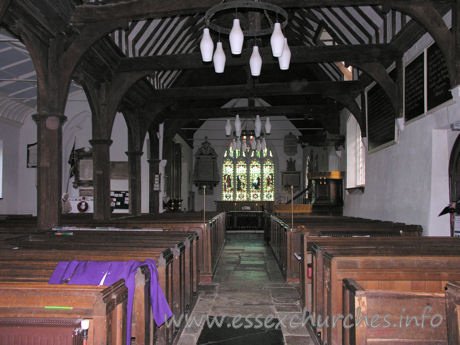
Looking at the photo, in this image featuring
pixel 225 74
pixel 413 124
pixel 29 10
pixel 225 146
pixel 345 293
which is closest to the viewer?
pixel 345 293

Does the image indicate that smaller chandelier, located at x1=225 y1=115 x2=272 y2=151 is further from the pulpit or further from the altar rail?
the altar rail

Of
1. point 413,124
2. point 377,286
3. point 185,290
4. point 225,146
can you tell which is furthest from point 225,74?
point 377,286

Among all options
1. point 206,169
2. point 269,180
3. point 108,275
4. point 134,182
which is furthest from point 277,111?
point 108,275

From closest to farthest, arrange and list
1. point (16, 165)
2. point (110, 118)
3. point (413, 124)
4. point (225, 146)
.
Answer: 1. point (413, 124)
2. point (110, 118)
3. point (16, 165)
4. point (225, 146)

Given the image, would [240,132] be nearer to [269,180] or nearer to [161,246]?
[161,246]

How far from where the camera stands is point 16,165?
37.6 ft

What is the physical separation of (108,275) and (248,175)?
18005 mm

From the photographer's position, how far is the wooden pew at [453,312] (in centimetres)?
167

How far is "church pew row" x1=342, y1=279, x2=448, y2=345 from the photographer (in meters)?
2.01

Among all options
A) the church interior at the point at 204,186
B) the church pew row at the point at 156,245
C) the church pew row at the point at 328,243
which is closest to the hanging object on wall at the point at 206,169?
the church interior at the point at 204,186

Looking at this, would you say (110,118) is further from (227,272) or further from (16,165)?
(16,165)

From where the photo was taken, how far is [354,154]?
10.2m

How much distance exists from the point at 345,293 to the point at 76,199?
1073cm

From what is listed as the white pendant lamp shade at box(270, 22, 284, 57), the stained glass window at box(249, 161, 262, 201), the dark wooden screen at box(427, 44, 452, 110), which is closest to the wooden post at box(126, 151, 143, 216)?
the dark wooden screen at box(427, 44, 452, 110)
